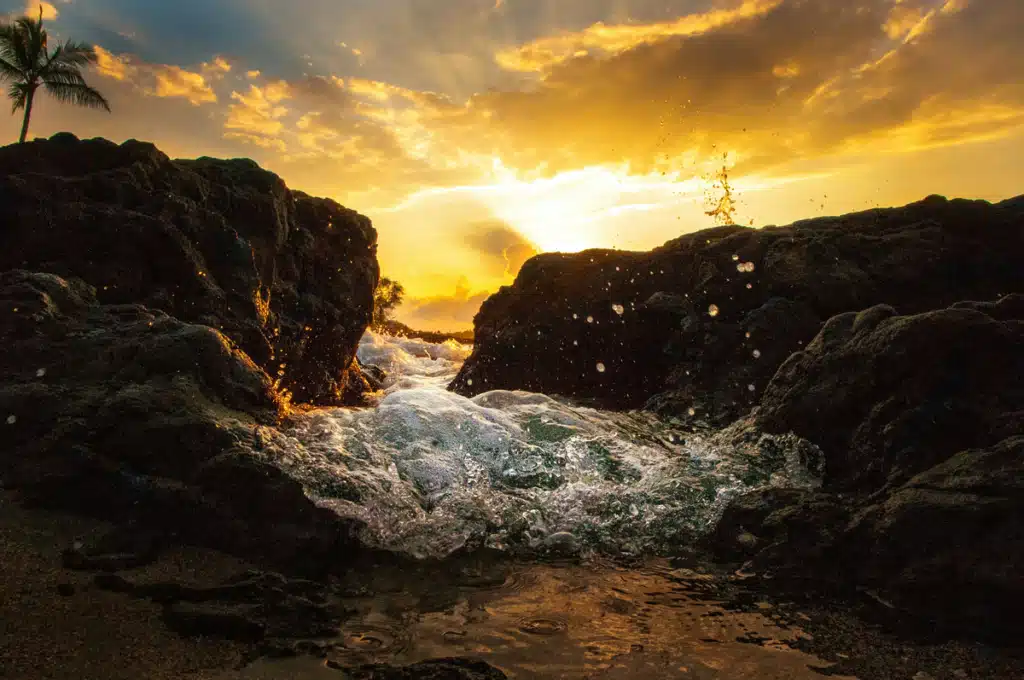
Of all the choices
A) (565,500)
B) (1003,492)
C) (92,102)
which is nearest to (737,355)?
(565,500)

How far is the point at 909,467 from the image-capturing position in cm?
469

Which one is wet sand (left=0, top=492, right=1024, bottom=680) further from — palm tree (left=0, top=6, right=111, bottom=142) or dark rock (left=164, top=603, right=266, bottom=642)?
palm tree (left=0, top=6, right=111, bottom=142)

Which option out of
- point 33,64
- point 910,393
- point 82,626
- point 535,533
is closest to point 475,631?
point 535,533

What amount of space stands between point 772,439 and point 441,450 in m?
3.64

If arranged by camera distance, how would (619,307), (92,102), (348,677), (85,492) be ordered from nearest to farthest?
(348,677) → (85,492) → (619,307) → (92,102)

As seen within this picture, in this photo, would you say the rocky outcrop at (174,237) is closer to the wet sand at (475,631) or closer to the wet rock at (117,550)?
the wet sand at (475,631)

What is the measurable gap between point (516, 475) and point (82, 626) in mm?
3687

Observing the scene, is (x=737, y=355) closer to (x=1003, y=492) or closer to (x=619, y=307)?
(x=619, y=307)

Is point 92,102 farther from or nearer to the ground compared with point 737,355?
farther from the ground

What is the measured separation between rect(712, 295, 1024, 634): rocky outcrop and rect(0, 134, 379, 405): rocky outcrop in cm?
659

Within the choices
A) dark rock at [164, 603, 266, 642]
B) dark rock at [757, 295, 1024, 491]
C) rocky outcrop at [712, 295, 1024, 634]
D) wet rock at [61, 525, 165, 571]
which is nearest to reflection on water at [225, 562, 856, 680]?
dark rock at [164, 603, 266, 642]

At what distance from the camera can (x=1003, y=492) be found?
360cm

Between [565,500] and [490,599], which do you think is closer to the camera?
[490,599]

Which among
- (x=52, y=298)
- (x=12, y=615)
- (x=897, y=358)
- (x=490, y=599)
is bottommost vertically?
(x=490, y=599)
